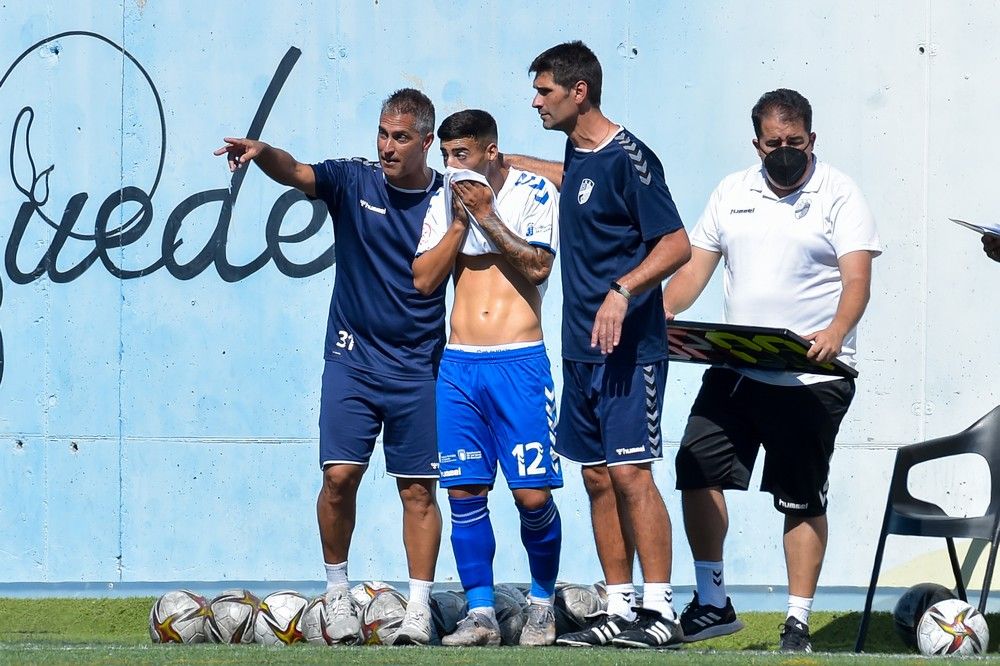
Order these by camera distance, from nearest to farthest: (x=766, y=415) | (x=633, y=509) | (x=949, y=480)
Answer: (x=633, y=509), (x=766, y=415), (x=949, y=480)

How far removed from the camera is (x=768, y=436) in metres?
5.20

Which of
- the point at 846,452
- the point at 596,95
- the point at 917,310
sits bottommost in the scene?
the point at 846,452

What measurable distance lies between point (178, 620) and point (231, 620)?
20 centimetres

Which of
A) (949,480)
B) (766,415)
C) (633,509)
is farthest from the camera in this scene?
(949,480)

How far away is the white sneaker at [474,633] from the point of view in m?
4.77

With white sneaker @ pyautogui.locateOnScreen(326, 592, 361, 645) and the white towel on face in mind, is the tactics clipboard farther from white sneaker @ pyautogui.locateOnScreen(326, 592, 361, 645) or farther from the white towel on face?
white sneaker @ pyautogui.locateOnScreen(326, 592, 361, 645)

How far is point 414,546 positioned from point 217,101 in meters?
2.67

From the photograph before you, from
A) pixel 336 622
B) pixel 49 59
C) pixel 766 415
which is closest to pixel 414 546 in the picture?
pixel 336 622

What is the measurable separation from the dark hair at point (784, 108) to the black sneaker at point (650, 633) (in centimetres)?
180

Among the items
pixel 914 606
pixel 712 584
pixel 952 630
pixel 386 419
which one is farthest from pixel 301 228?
pixel 952 630

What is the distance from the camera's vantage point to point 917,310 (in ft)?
21.6

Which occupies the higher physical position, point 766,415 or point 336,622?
point 766,415

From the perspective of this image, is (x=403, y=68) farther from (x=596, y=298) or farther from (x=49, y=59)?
(x=596, y=298)

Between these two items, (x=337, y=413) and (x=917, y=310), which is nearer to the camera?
(x=337, y=413)
